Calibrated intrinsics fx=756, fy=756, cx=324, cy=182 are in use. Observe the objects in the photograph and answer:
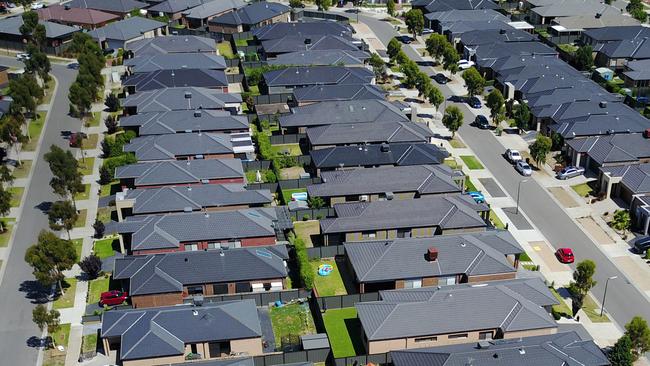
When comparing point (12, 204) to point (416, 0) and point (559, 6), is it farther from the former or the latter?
point (559, 6)

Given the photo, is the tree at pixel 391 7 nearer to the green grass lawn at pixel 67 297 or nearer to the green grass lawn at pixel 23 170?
the green grass lawn at pixel 23 170

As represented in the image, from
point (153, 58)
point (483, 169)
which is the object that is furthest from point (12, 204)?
point (483, 169)

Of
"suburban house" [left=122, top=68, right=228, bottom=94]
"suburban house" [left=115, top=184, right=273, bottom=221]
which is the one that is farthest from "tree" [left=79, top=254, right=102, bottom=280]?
"suburban house" [left=122, top=68, right=228, bottom=94]

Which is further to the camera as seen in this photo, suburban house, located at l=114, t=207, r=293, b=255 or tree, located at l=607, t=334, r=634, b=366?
suburban house, located at l=114, t=207, r=293, b=255

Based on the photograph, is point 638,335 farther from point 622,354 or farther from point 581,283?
point 581,283

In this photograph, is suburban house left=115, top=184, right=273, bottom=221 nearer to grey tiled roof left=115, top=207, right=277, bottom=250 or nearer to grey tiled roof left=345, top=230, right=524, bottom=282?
grey tiled roof left=115, top=207, right=277, bottom=250

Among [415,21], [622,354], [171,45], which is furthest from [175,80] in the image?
[622,354]

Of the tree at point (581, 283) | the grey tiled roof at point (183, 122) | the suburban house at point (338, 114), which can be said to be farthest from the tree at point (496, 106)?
the tree at point (581, 283)

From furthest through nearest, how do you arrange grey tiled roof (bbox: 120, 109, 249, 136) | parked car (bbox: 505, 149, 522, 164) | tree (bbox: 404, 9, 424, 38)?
tree (bbox: 404, 9, 424, 38)
grey tiled roof (bbox: 120, 109, 249, 136)
parked car (bbox: 505, 149, 522, 164)
